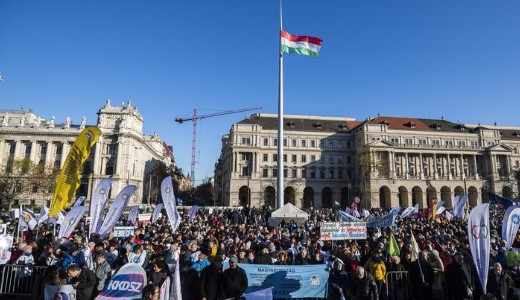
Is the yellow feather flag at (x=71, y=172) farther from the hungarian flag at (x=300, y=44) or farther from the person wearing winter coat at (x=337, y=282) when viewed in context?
the hungarian flag at (x=300, y=44)

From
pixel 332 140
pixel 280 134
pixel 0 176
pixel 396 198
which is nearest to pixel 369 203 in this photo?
pixel 396 198

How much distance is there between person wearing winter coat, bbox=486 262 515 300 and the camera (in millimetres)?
7848

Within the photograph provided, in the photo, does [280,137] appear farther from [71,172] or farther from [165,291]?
[165,291]

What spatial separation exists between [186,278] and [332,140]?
6924 cm

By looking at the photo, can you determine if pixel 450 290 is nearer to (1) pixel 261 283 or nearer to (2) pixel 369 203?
(1) pixel 261 283

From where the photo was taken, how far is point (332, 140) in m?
74.4

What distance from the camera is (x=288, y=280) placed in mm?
8656

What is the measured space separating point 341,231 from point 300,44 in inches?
656

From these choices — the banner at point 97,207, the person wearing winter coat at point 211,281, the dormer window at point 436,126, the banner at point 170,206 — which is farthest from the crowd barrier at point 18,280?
the dormer window at point 436,126

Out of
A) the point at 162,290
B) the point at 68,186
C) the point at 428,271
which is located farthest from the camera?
the point at 68,186

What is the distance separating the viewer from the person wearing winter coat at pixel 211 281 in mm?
7074

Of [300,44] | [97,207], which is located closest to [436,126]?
[300,44]

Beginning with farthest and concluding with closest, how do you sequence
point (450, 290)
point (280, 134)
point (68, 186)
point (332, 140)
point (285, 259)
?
point (332, 140) → point (280, 134) → point (68, 186) → point (285, 259) → point (450, 290)

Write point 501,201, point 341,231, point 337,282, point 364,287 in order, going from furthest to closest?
point 501,201 < point 341,231 < point 337,282 < point 364,287
